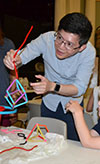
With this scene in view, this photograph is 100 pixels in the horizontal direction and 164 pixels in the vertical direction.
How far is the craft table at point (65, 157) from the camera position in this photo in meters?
1.24

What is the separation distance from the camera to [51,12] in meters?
5.20

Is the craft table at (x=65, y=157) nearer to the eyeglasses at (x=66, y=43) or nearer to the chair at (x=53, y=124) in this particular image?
the chair at (x=53, y=124)

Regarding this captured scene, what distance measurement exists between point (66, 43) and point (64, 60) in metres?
0.29

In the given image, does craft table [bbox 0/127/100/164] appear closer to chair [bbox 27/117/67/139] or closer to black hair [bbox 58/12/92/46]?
chair [bbox 27/117/67/139]

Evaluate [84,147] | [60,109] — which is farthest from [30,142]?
[60,109]

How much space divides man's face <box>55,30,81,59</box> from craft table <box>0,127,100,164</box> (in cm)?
64

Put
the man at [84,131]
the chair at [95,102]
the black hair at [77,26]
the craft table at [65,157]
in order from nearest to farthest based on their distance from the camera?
the craft table at [65,157]
the man at [84,131]
the black hair at [77,26]
the chair at [95,102]

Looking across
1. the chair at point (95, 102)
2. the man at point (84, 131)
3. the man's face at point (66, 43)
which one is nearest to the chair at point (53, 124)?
the man at point (84, 131)

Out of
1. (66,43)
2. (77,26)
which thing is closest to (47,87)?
(66,43)

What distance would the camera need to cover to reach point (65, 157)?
130cm

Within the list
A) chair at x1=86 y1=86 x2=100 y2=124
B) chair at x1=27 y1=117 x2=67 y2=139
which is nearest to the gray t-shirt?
chair at x1=27 y1=117 x2=67 y2=139

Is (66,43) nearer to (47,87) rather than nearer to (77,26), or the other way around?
(77,26)

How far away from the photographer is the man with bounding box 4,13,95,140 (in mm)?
1562

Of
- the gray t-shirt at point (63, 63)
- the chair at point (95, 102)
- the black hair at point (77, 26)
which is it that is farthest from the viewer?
the chair at point (95, 102)
